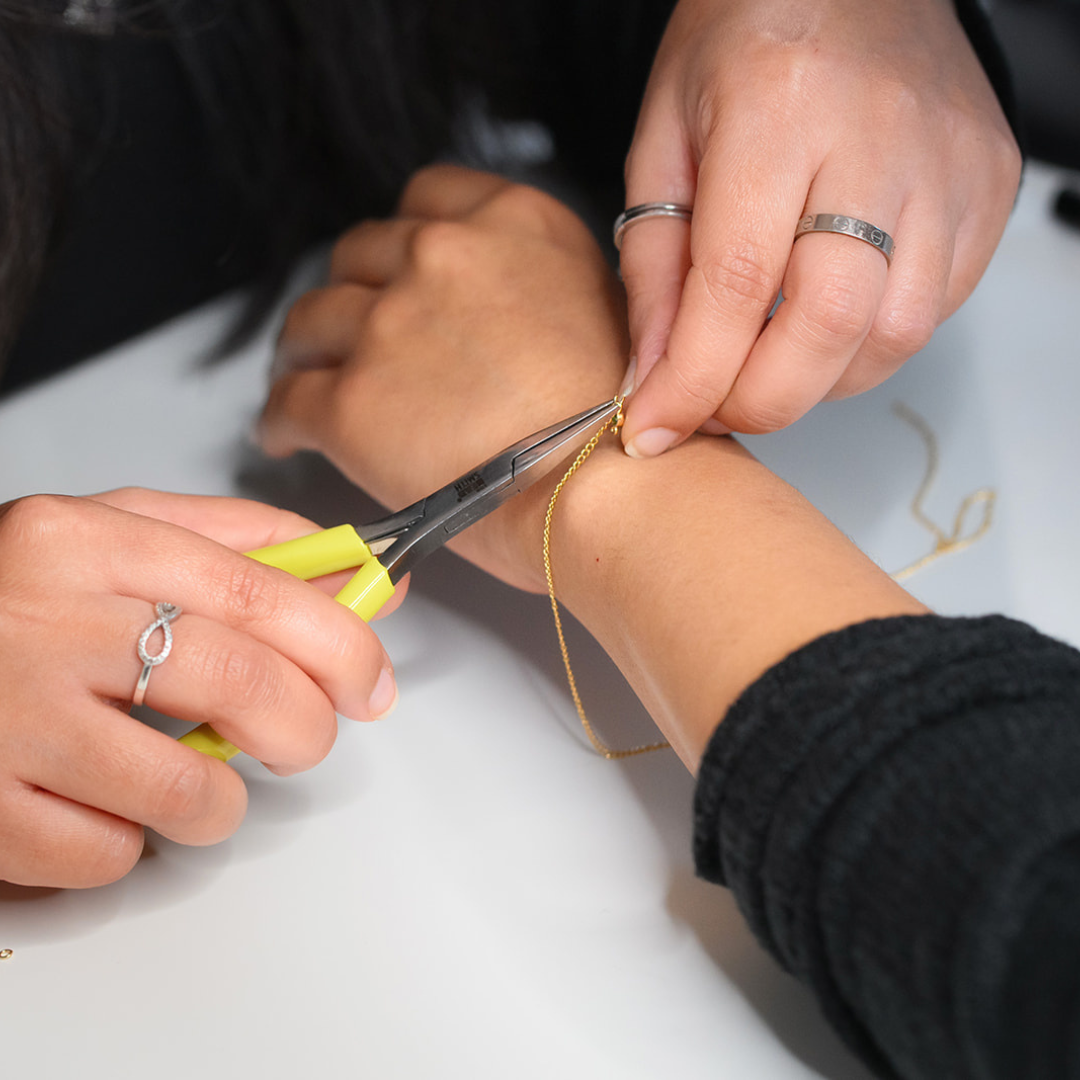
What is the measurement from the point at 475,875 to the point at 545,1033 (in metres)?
0.11

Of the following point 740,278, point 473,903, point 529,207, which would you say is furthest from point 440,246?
point 473,903

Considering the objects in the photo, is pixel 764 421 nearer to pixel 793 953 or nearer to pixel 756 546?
pixel 756 546

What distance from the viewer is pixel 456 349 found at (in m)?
0.79

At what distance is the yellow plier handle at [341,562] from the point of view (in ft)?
1.98

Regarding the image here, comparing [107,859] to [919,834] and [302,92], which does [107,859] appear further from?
[302,92]

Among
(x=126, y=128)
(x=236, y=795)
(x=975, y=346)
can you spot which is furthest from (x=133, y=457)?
(x=975, y=346)

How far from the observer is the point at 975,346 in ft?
3.13

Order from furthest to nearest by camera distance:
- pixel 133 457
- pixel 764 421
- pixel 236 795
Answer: pixel 133 457, pixel 764 421, pixel 236 795

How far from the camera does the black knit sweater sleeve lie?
14.6 inches

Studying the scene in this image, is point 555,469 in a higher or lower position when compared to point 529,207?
lower

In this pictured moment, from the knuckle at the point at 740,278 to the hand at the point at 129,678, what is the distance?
12.2 inches

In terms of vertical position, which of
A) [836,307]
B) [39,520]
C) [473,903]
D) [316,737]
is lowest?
[473,903]

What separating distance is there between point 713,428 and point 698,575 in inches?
6.2

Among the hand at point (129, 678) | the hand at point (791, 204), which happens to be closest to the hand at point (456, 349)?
the hand at point (791, 204)
